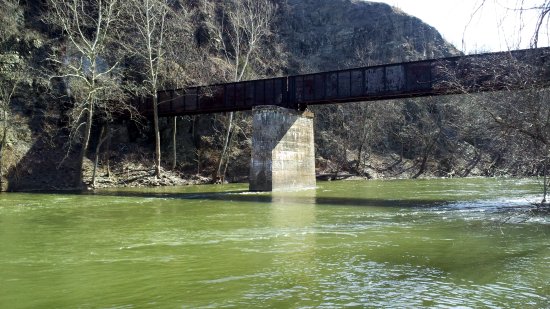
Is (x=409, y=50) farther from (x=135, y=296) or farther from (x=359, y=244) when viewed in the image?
(x=135, y=296)

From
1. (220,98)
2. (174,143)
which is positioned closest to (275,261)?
(220,98)

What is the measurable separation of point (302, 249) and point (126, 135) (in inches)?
1480

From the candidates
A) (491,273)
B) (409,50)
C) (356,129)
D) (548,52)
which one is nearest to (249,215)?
(491,273)

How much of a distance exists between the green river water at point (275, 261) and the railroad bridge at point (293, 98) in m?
12.4

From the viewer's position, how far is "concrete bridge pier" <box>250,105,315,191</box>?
31.3 m

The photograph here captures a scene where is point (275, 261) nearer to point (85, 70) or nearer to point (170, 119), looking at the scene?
point (85, 70)

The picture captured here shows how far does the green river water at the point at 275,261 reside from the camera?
22.4 feet

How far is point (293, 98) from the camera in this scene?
109 feet

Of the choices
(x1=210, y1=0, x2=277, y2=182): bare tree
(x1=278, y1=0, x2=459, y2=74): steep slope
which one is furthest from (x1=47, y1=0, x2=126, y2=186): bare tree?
(x1=278, y1=0, x2=459, y2=74): steep slope

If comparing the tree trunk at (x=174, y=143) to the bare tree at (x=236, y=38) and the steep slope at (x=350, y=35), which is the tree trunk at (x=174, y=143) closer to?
the bare tree at (x=236, y=38)

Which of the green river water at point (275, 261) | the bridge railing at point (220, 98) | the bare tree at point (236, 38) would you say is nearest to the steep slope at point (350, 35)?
the bare tree at point (236, 38)

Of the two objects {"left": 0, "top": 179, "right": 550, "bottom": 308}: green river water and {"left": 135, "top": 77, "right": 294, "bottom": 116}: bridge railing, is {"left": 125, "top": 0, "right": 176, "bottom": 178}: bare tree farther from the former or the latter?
{"left": 0, "top": 179, "right": 550, "bottom": 308}: green river water

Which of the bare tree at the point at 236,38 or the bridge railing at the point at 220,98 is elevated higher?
the bare tree at the point at 236,38

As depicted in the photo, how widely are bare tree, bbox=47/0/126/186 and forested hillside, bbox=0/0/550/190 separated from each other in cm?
17
